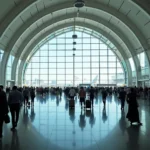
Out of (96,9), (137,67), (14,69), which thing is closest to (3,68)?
(14,69)

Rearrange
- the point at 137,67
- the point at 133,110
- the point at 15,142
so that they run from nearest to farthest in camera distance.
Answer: the point at 15,142 < the point at 133,110 < the point at 137,67

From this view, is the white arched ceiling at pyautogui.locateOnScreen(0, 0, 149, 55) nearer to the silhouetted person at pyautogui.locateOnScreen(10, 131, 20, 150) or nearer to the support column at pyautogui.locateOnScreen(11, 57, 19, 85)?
the support column at pyautogui.locateOnScreen(11, 57, 19, 85)

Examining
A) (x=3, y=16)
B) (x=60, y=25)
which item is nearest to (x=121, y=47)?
(x=60, y=25)

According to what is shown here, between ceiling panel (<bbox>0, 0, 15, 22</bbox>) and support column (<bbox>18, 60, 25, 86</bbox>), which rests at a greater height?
ceiling panel (<bbox>0, 0, 15, 22</bbox>)

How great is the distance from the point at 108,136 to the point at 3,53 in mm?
30372

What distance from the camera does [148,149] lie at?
5.74 meters

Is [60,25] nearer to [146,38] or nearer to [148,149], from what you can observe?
[146,38]

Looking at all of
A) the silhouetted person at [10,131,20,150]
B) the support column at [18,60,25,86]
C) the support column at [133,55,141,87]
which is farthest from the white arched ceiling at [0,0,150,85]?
the silhouetted person at [10,131,20,150]

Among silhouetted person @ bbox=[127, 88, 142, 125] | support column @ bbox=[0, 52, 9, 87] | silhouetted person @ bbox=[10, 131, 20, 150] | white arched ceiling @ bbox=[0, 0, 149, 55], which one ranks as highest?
white arched ceiling @ bbox=[0, 0, 149, 55]

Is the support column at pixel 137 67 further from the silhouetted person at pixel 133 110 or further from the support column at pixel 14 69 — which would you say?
the silhouetted person at pixel 133 110

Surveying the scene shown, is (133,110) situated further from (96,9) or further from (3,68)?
(3,68)

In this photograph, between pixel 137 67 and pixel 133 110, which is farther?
pixel 137 67

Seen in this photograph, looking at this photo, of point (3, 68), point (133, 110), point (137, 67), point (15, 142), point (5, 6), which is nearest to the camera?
point (15, 142)

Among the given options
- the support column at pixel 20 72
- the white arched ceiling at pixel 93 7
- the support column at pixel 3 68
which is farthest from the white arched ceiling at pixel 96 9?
the support column at pixel 20 72
